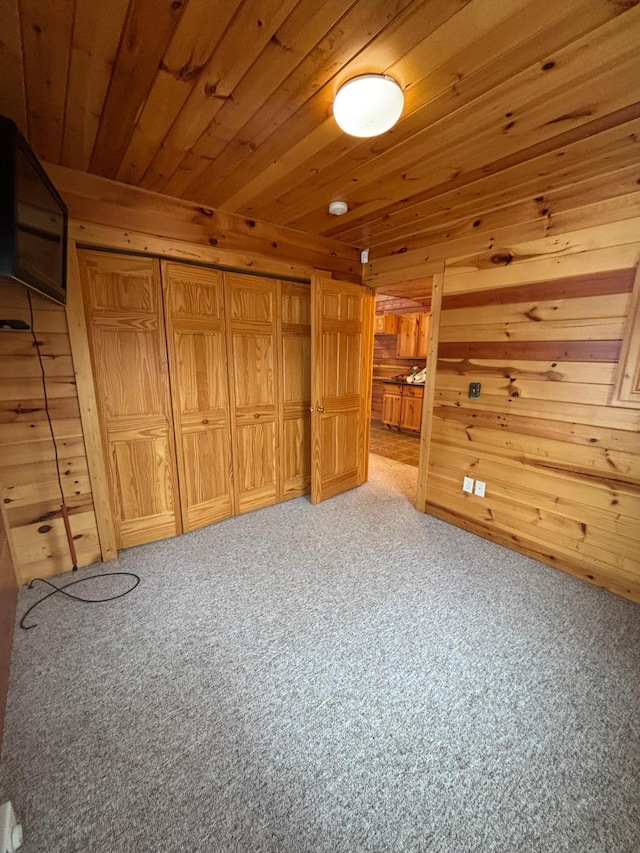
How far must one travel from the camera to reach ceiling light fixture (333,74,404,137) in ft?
3.97

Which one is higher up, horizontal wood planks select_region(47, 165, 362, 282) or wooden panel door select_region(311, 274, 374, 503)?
horizontal wood planks select_region(47, 165, 362, 282)

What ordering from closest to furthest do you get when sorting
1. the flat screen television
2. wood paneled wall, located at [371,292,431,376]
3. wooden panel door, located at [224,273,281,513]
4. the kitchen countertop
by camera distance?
the flat screen television < wooden panel door, located at [224,273,281,513] < the kitchen countertop < wood paneled wall, located at [371,292,431,376]

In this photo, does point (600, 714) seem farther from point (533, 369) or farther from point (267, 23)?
point (267, 23)

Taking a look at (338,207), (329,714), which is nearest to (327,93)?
(338,207)

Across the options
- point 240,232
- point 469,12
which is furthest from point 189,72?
point 240,232

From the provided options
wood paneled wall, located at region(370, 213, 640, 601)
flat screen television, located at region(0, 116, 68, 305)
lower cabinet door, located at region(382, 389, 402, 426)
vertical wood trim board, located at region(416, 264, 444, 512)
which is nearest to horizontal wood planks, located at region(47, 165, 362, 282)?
flat screen television, located at region(0, 116, 68, 305)

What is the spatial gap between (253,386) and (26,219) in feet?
5.80

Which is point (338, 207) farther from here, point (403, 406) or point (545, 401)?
point (403, 406)

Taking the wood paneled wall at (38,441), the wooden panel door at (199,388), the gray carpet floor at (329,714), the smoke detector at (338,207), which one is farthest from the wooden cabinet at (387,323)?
the wood paneled wall at (38,441)

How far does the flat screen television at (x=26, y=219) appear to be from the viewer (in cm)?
118

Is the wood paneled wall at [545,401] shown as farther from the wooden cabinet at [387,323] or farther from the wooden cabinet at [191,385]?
the wooden cabinet at [387,323]

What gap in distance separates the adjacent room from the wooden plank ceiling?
0.01 metres

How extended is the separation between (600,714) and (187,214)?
11.5 feet

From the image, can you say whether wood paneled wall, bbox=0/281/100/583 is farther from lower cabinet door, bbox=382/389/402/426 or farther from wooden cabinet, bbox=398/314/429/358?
wooden cabinet, bbox=398/314/429/358
